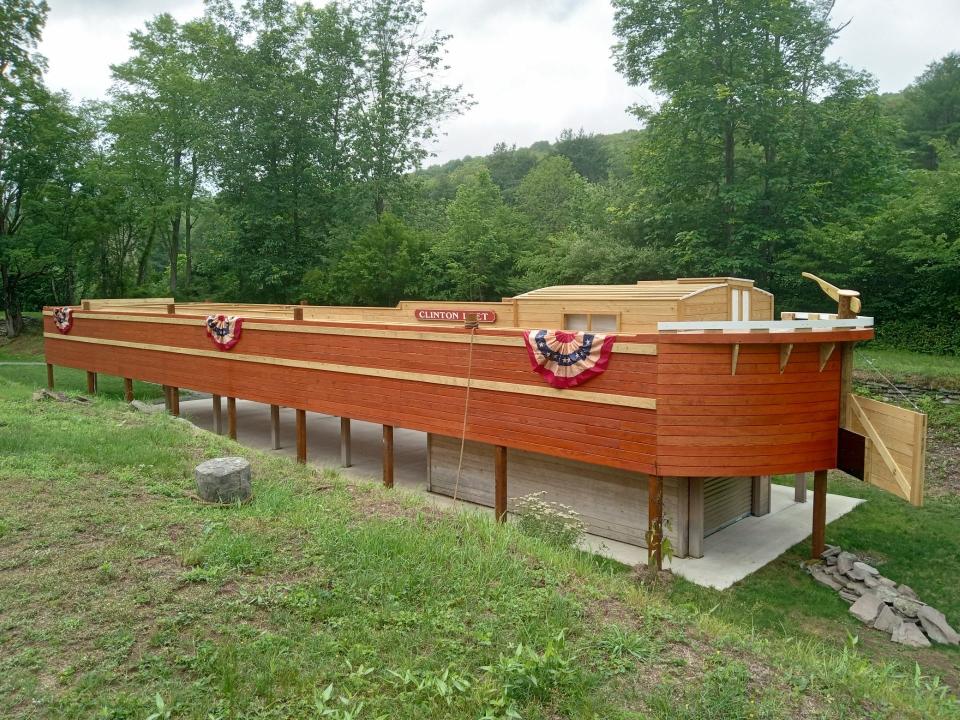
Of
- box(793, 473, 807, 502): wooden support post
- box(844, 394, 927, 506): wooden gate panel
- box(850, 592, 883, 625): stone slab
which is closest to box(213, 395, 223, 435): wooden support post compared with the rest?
box(793, 473, 807, 502): wooden support post

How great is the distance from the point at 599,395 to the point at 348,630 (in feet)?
24.2

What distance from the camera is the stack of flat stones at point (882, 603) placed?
9.63m

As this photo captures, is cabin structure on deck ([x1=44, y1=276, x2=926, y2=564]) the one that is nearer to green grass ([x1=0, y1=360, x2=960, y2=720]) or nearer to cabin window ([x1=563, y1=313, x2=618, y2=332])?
cabin window ([x1=563, y1=313, x2=618, y2=332])

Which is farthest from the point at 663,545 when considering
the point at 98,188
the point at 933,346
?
the point at 98,188

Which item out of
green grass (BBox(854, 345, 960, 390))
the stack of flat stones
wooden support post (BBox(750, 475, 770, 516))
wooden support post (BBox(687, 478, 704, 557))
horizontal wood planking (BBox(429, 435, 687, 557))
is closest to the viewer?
the stack of flat stones

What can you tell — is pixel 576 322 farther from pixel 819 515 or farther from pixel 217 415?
pixel 217 415

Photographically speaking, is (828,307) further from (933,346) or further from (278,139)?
(278,139)

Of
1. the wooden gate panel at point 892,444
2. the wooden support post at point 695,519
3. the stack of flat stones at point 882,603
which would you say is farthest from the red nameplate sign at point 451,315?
the stack of flat stones at point 882,603

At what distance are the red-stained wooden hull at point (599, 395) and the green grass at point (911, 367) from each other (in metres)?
9.19

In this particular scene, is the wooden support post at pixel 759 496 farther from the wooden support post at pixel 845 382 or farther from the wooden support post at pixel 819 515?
the wooden support post at pixel 845 382

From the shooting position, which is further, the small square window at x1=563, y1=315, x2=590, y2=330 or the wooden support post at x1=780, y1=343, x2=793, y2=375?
the small square window at x1=563, y1=315, x2=590, y2=330

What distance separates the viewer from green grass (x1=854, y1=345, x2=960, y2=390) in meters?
19.4

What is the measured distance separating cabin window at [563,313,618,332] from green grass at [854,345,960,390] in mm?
9913

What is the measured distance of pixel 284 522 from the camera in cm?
814
